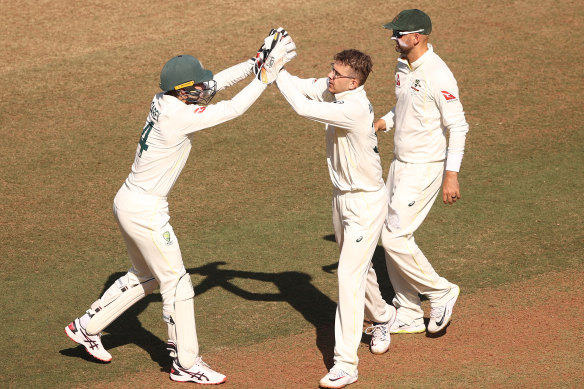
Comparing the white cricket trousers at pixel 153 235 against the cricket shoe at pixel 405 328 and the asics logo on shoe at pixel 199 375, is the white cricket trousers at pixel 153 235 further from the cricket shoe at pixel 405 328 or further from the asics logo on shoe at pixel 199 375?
the cricket shoe at pixel 405 328

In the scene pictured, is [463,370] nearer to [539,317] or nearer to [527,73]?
[539,317]

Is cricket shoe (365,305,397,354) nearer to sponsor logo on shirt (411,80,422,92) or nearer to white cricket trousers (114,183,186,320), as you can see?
white cricket trousers (114,183,186,320)

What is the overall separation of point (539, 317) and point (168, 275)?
358 cm

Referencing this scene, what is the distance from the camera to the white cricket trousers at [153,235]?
7098 mm

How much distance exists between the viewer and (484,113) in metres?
13.2

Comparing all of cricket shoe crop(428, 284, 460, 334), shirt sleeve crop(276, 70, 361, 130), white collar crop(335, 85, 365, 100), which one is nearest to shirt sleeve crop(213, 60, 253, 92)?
shirt sleeve crop(276, 70, 361, 130)

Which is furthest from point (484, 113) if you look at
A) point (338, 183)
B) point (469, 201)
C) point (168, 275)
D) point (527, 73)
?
point (168, 275)

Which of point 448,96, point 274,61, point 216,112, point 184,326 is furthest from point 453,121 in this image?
point 184,326

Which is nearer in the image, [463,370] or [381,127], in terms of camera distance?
[463,370]

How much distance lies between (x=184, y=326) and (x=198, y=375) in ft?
1.44

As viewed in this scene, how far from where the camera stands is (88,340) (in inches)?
298

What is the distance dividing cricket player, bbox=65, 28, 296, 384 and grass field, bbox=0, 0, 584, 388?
1.70 feet

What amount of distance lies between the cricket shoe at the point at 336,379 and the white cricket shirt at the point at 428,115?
202 cm

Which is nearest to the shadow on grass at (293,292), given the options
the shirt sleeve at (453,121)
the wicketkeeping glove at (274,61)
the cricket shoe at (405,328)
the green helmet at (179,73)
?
the cricket shoe at (405,328)
